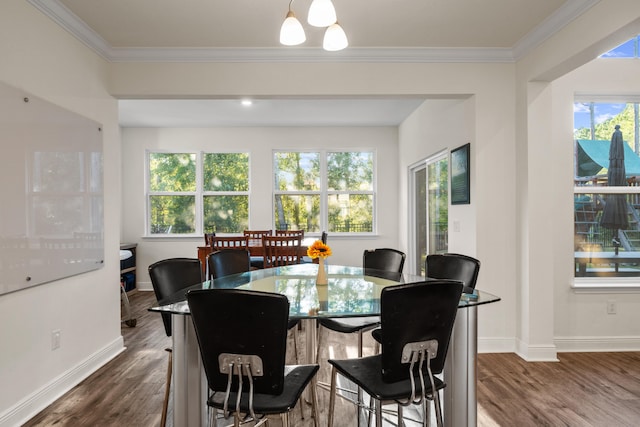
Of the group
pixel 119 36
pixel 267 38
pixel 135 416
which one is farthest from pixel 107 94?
pixel 135 416

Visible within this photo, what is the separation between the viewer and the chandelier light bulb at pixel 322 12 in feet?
5.88

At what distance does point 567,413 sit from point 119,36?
411cm

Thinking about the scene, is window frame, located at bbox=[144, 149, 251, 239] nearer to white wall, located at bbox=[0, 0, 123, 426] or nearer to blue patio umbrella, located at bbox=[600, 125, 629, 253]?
white wall, located at bbox=[0, 0, 123, 426]

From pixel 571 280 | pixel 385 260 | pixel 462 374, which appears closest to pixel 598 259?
pixel 571 280

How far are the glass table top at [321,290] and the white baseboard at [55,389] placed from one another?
1182mm

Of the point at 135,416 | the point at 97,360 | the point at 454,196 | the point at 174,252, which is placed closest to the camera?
the point at 135,416

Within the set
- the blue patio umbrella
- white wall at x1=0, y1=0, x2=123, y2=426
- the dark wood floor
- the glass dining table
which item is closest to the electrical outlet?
white wall at x1=0, y1=0, x2=123, y2=426

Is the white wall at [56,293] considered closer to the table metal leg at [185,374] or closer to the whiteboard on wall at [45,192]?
the whiteboard on wall at [45,192]

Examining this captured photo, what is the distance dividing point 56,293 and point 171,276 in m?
0.92

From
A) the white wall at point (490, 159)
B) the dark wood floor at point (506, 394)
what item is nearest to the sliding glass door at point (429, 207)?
the white wall at point (490, 159)

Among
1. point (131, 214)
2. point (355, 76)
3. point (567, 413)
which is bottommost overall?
point (567, 413)

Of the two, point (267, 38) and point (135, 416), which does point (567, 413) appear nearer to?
point (135, 416)

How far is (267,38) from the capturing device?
304 centimetres

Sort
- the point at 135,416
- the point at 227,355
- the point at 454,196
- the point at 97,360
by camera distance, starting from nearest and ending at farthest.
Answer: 1. the point at 227,355
2. the point at 135,416
3. the point at 97,360
4. the point at 454,196
